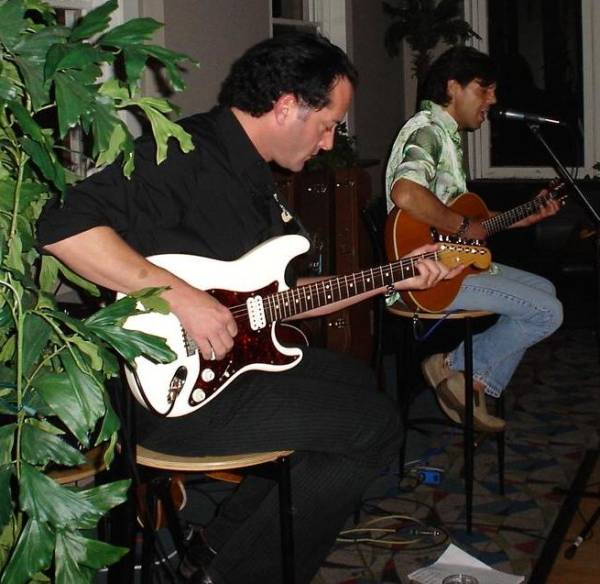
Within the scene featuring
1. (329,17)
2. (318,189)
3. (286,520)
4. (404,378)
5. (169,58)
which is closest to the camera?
(169,58)

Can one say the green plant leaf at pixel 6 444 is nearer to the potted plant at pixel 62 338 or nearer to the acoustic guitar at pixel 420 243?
the potted plant at pixel 62 338

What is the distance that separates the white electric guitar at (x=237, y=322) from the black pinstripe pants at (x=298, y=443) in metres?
0.06

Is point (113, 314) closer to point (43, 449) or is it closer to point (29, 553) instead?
point (43, 449)

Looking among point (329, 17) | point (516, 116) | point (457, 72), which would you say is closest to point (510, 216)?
point (457, 72)

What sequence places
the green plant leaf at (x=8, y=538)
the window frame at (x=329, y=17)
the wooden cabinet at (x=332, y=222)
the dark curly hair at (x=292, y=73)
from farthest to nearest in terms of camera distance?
the window frame at (x=329, y=17) → the wooden cabinet at (x=332, y=222) → the dark curly hair at (x=292, y=73) → the green plant leaf at (x=8, y=538)

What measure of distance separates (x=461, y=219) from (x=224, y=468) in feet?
5.26

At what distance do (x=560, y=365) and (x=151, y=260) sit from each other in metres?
3.67

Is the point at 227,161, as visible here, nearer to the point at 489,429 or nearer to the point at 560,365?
the point at 489,429

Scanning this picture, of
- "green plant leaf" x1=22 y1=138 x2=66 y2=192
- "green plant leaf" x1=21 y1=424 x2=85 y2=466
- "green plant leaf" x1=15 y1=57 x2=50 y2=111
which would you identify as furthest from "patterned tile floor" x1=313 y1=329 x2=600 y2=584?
"green plant leaf" x1=15 y1=57 x2=50 y2=111

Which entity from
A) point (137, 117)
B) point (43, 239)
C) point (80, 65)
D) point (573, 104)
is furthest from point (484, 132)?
point (80, 65)

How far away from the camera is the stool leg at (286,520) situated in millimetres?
1894

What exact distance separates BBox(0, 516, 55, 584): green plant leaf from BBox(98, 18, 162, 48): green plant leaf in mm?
636

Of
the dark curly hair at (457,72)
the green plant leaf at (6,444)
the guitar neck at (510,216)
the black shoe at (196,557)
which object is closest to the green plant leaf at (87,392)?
the green plant leaf at (6,444)

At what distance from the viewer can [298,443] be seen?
195 centimetres
